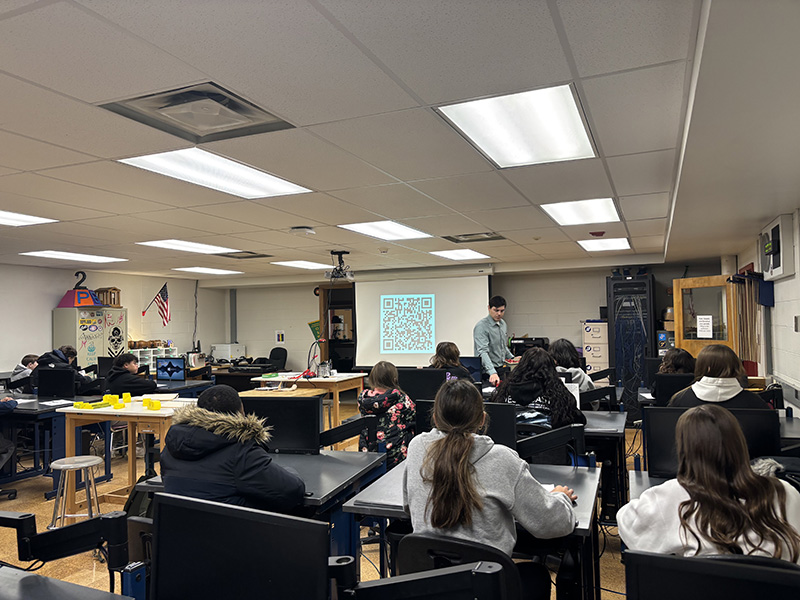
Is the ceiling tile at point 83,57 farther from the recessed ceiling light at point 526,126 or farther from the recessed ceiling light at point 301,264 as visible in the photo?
the recessed ceiling light at point 301,264

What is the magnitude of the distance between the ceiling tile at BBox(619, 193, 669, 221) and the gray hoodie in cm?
339

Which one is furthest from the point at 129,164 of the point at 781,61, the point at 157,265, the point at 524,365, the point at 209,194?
the point at 157,265

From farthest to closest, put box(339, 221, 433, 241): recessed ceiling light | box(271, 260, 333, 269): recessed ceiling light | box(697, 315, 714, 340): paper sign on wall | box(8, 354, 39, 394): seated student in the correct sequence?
box(271, 260, 333, 269): recessed ceiling light → box(697, 315, 714, 340): paper sign on wall → box(8, 354, 39, 394): seated student → box(339, 221, 433, 241): recessed ceiling light

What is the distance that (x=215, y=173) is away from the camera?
3820 millimetres

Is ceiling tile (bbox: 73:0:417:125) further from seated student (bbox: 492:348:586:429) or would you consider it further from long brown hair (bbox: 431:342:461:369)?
long brown hair (bbox: 431:342:461:369)

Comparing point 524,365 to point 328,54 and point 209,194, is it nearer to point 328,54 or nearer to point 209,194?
point 328,54

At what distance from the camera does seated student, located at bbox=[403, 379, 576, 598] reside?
1.78 meters

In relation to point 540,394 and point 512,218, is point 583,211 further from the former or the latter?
point 540,394

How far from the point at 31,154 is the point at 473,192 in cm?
288

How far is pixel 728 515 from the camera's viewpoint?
1519 mm

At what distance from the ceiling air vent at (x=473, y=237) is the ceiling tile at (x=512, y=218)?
403 millimetres

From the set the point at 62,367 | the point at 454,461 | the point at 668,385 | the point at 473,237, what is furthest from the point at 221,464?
the point at 62,367

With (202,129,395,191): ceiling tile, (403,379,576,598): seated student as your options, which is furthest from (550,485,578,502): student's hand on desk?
(202,129,395,191): ceiling tile

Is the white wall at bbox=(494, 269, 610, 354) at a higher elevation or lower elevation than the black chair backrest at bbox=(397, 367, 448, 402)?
higher
